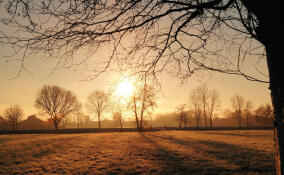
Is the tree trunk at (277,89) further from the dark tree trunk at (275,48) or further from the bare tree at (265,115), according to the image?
the bare tree at (265,115)

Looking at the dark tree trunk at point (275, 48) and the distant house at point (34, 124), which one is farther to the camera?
the distant house at point (34, 124)

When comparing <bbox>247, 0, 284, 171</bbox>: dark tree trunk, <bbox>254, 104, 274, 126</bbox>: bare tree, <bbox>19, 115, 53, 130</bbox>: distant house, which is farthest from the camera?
<bbox>19, 115, 53, 130</bbox>: distant house

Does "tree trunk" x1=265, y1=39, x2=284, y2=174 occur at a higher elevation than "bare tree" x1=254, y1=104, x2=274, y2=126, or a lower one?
higher

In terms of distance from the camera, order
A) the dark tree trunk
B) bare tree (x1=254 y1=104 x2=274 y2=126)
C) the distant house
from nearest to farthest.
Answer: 1. the dark tree trunk
2. bare tree (x1=254 y1=104 x2=274 y2=126)
3. the distant house

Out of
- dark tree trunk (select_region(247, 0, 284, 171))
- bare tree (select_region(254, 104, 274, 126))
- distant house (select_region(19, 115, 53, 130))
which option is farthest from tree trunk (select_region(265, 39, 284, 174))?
distant house (select_region(19, 115, 53, 130))

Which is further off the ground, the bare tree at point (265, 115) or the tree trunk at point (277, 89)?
the tree trunk at point (277, 89)

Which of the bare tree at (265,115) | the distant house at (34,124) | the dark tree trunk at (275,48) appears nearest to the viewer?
the dark tree trunk at (275,48)

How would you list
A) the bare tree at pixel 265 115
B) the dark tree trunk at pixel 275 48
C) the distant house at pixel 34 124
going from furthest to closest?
the distant house at pixel 34 124
the bare tree at pixel 265 115
the dark tree trunk at pixel 275 48

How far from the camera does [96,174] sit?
21.0 feet

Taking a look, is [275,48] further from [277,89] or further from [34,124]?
[34,124]

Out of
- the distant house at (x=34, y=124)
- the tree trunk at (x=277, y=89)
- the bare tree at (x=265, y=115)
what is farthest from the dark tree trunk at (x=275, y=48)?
the distant house at (x=34, y=124)

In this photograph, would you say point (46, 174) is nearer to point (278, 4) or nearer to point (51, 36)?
point (51, 36)

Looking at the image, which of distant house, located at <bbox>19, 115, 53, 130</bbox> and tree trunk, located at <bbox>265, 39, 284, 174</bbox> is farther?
distant house, located at <bbox>19, 115, 53, 130</bbox>

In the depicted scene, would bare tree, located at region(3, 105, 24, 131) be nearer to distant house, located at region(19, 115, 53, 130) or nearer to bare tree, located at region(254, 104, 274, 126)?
distant house, located at region(19, 115, 53, 130)
